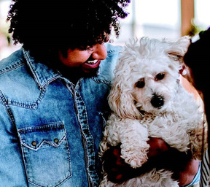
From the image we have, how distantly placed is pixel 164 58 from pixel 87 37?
0.43 m

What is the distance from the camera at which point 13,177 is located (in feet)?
4.34

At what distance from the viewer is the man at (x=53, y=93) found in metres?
1.34

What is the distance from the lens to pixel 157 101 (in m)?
1.44

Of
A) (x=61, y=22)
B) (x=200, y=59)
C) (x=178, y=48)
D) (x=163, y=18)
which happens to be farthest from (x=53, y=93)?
(x=163, y=18)

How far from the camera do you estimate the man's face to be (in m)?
1.38

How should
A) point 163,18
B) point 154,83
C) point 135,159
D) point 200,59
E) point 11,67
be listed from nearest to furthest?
point 200,59, point 135,159, point 11,67, point 154,83, point 163,18

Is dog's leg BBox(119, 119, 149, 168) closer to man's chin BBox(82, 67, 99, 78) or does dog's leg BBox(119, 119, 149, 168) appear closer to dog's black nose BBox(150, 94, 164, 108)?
dog's black nose BBox(150, 94, 164, 108)

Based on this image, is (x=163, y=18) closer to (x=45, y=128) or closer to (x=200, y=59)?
(x=45, y=128)

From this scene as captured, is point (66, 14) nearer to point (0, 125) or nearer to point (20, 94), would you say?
point (20, 94)

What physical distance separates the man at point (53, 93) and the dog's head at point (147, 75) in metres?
0.14

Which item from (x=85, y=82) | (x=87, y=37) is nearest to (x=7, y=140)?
(x=85, y=82)

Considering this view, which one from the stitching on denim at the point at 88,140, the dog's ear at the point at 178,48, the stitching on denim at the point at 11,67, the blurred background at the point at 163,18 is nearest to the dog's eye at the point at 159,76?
the dog's ear at the point at 178,48

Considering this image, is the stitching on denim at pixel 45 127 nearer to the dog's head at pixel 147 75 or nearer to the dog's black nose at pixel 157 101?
the dog's head at pixel 147 75

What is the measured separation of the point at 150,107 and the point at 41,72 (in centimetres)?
59
